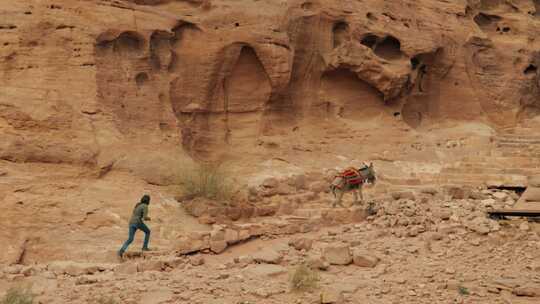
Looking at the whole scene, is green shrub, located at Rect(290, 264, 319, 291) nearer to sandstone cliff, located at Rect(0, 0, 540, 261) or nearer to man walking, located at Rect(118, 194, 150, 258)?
man walking, located at Rect(118, 194, 150, 258)

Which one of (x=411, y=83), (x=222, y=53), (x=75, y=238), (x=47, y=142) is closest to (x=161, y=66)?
(x=222, y=53)

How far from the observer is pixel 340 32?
1809 centimetres

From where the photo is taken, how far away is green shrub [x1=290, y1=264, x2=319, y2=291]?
→ 362 inches

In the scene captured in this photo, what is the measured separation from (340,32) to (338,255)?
9.06 m

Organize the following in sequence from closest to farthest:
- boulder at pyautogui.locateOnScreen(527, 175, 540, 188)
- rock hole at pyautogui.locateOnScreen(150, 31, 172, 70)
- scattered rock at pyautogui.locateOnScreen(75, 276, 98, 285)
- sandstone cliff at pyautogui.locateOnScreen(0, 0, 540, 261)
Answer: scattered rock at pyautogui.locateOnScreen(75, 276, 98, 285) → sandstone cliff at pyautogui.locateOnScreen(0, 0, 540, 261) → boulder at pyautogui.locateOnScreen(527, 175, 540, 188) → rock hole at pyautogui.locateOnScreen(150, 31, 172, 70)

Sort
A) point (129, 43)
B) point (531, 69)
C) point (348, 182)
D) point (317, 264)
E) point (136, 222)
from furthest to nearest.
A: 1. point (531, 69)
2. point (129, 43)
3. point (348, 182)
4. point (136, 222)
5. point (317, 264)

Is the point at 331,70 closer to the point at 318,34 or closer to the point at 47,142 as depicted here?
Result: the point at 318,34

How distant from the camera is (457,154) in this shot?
18.5 metres

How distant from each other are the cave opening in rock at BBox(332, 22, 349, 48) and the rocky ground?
6.53 m

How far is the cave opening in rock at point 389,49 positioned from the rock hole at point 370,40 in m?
0.30

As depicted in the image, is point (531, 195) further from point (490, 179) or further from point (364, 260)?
point (364, 260)

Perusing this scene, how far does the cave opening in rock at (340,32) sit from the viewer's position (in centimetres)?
1798

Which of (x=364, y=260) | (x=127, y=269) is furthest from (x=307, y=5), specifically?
(x=127, y=269)

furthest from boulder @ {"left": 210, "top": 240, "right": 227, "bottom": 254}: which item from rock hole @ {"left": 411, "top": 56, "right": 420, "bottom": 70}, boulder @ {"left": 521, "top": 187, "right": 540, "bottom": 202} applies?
rock hole @ {"left": 411, "top": 56, "right": 420, "bottom": 70}
